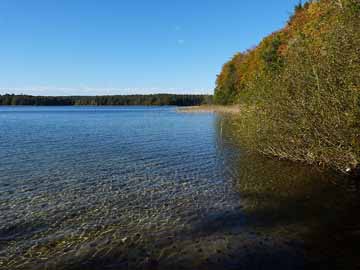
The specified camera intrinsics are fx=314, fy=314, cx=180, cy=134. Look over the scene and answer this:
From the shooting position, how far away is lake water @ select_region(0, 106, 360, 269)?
6.22 metres

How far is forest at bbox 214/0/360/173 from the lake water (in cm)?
108

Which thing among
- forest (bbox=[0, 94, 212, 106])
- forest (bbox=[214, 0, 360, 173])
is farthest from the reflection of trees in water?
forest (bbox=[0, 94, 212, 106])

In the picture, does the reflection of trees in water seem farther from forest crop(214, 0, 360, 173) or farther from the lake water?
forest crop(214, 0, 360, 173)

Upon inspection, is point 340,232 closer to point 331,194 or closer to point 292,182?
point 331,194

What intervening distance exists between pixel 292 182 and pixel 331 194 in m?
1.76

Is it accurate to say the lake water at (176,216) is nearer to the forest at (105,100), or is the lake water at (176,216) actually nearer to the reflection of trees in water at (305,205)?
the reflection of trees in water at (305,205)

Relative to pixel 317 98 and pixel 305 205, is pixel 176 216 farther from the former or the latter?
pixel 317 98

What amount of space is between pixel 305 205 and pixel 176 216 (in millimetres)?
3743

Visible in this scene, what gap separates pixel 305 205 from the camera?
9.02 metres

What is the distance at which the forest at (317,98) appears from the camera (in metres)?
9.31

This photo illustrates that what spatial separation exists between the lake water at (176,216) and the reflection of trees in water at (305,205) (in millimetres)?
28

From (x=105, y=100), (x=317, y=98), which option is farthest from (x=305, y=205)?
(x=105, y=100)

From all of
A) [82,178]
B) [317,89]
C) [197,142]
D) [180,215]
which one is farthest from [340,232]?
[197,142]

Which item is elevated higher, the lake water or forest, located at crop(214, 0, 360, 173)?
forest, located at crop(214, 0, 360, 173)
